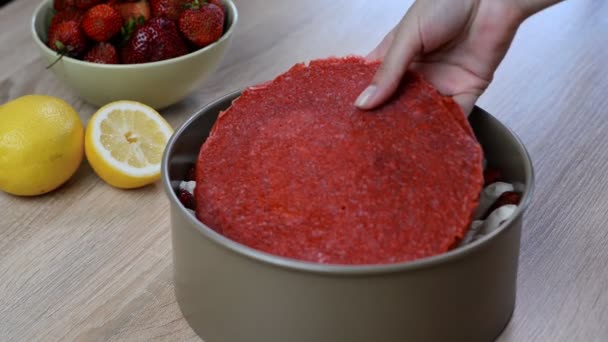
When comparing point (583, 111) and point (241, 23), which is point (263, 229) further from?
point (241, 23)

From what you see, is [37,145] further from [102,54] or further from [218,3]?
[218,3]

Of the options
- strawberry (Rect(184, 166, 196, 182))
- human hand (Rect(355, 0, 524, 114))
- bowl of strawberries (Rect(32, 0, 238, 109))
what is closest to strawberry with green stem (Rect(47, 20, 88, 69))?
bowl of strawberries (Rect(32, 0, 238, 109))

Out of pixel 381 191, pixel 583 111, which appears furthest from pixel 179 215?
pixel 583 111

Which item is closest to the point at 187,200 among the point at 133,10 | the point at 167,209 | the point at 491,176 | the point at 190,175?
the point at 190,175

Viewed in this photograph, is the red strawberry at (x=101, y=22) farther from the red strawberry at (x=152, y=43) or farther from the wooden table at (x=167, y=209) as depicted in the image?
the wooden table at (x=167, y=209)

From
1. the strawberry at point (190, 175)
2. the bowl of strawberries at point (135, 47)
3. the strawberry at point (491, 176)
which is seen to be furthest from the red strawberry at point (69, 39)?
the strawberry at point (491, 176)

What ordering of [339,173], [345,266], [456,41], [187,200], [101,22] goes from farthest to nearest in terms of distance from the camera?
[101,22] < [456,41] < [187,200] < [339,173] < [345,266]

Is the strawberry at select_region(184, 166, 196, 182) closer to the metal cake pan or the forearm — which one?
the metal cake pan
